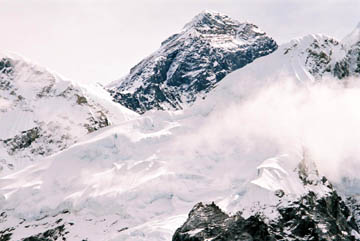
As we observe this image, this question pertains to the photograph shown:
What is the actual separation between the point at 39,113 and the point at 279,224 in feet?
316

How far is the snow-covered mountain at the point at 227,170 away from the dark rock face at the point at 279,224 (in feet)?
0.76

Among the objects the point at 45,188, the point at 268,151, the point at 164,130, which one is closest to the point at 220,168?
the point at 268,151

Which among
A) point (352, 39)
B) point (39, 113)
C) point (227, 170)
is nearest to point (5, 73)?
point (39, 113)

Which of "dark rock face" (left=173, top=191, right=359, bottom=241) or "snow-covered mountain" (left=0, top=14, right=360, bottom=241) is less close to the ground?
"snow-covered mountain" (left=0, top=14, right=360, bottom=241)

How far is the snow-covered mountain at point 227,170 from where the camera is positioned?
10125cm

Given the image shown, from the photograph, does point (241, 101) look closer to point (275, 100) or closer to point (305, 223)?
point (275, 100)

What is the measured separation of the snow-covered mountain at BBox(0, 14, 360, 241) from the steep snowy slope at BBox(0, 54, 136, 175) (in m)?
22.4

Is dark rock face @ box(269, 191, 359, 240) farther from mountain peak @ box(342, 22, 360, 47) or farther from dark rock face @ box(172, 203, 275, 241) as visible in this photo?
mountain peak @ box(342, 22, 360, 47)

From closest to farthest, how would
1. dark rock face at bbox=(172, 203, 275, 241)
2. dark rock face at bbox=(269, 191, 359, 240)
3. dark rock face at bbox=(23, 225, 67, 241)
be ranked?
dark rock face at bbox=(172, 203, 275, 241) < dark rock face at bbox=(269, 191, 359, 240) < dark rock face at bbox=(23, 225, 67, 241)

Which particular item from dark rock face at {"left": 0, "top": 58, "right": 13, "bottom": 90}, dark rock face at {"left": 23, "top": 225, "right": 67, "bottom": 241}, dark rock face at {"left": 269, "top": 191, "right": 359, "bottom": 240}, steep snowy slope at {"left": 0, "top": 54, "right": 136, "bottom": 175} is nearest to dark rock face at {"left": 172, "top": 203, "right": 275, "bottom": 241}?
dark rock face at {"left": 269, "top": 191, "right": 359, "bottom": 240}

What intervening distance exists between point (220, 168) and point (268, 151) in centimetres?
1101

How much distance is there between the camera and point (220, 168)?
408 ft

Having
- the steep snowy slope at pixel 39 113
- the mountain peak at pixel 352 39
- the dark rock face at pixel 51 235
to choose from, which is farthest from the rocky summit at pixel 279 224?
the steep snowy slope at pixel 39 113

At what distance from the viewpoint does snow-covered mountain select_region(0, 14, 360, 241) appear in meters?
101
